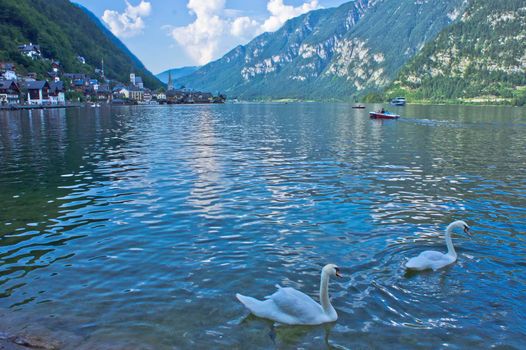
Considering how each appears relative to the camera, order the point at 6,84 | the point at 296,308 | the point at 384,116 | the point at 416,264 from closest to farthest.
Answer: the point at 296,308 → the point at 416,264 → the point at 384,116 → the point at 6,84

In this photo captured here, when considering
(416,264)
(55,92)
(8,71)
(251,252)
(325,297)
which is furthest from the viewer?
(55,92)

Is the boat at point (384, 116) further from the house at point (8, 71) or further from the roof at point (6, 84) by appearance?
the house at point (8, 71)

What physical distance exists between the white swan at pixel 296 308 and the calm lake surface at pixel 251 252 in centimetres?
25

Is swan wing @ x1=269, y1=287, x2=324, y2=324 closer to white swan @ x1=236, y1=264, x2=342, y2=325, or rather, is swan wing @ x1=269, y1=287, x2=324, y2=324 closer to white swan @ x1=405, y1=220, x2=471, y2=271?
white swan @ x1=236, y1=264, x2=342, y2=325

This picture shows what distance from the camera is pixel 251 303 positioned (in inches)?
455

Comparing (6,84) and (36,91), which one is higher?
(6,84)

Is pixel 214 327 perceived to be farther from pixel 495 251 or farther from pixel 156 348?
pixel 495 251

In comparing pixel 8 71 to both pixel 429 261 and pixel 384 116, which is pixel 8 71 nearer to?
pixel 384 116

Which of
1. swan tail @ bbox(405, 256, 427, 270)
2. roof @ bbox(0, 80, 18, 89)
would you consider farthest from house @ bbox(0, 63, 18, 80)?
swan tail @ bbox(405, 256, 427, 270)

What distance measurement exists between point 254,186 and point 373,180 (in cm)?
862

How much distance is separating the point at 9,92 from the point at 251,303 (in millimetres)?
189645

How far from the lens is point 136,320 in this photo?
11234 millimetres

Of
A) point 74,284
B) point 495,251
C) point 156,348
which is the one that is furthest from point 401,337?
point 74,284

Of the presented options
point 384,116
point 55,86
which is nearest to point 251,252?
point 384,116
